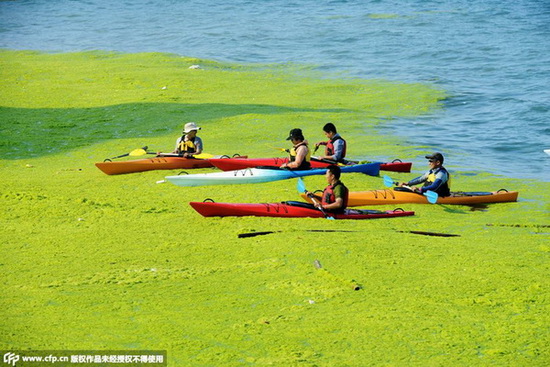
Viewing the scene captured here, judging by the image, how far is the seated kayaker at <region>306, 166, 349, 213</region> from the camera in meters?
12.0

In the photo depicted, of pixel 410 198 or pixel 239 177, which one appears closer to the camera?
pixel 410 198

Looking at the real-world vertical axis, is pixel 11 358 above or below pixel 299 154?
below

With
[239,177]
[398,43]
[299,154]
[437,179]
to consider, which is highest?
[398,43]

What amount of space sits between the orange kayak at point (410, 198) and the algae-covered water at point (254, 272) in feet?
0.67

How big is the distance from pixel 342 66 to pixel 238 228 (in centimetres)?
2185

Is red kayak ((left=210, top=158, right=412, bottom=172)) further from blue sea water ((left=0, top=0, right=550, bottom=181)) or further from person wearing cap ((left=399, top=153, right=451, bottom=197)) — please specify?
person wearing cap ((left=399, top=153, right=451, bottom=197))

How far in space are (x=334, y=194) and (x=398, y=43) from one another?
26851 mm

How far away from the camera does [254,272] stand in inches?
378

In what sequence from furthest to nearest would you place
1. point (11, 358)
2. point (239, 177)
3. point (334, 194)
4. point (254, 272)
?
point (239, 177), point (334, 194), point (254, 272), point (11, 358)

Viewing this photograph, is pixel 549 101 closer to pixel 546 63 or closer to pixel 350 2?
pixel 546 63

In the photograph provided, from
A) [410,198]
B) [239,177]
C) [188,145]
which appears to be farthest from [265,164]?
[410,198]

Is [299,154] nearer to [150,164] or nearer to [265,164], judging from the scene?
[265,164]

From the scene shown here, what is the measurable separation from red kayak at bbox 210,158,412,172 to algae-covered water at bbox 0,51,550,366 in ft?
1.09

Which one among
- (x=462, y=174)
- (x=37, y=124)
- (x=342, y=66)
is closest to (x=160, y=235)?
(x=462, y=174)
